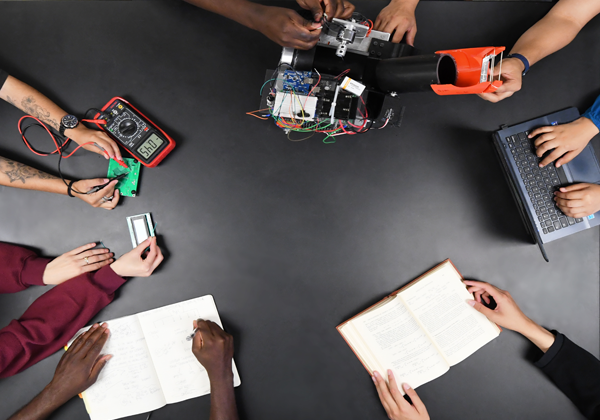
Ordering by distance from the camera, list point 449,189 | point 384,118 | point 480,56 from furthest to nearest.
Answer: point 449,189
point 384,118
point 480,56

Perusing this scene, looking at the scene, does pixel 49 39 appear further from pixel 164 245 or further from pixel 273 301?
pixel 273 301

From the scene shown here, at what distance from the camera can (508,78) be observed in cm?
120

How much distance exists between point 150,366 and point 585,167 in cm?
183

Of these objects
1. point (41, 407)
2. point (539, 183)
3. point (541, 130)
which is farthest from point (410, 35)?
point (41, 407)

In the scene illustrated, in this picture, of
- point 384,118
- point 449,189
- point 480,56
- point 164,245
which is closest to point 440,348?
point 449,189

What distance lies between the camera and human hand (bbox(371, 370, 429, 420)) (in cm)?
125

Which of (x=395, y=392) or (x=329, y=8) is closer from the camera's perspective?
(x=329, y=8)

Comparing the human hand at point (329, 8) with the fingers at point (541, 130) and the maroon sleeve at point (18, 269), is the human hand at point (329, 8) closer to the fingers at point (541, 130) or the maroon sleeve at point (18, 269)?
the fingers at point (541, 130)

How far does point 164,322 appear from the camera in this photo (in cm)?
129

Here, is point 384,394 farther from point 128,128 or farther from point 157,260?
point 128,128

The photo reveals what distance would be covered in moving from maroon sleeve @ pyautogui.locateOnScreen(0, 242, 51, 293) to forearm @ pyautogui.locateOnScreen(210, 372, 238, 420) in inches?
30.3

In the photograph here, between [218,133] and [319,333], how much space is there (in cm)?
88

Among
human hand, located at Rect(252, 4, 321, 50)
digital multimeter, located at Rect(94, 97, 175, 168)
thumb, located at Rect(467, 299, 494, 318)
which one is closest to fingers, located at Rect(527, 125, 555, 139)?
thumb, located at Rect(467, 299, 494, 318)

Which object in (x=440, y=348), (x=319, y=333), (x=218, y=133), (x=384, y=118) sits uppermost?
(x=218, y=133)
